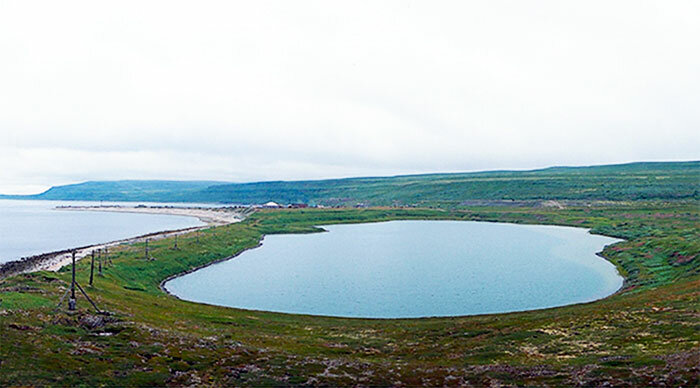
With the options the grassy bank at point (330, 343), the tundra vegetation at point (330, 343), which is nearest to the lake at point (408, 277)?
the tundra vegetation at point (330, 343)

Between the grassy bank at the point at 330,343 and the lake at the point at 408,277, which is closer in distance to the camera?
the grassy bank at the point at 330,343

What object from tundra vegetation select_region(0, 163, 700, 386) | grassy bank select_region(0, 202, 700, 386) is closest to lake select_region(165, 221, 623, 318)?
tundra vegetation select_region(0, 163, 700, 386)

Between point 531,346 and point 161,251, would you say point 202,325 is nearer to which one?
point 531,346

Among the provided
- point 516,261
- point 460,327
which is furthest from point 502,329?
point 516,261

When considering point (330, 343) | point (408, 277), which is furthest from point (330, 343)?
point (408, 277)

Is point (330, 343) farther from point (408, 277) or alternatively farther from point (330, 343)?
point (408, 277)

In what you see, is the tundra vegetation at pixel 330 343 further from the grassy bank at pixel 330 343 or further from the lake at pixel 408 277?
the lake at pixel 408 277

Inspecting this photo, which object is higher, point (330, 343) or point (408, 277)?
point (330, 343)
